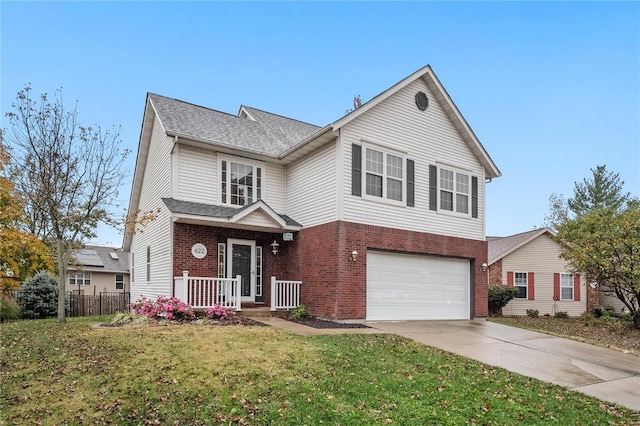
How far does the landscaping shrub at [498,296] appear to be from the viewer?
801 inches

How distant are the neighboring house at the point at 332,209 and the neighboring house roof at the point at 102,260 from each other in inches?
784

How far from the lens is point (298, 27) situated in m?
14.9

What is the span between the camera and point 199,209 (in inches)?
525

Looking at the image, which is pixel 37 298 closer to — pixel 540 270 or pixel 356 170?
pixel 356 170

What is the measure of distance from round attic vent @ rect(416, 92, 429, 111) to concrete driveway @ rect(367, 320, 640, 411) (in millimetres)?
7327

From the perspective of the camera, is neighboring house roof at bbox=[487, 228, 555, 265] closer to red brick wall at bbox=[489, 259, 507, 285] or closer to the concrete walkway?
red brick wall at bbox=[489, 259, 507, 285]

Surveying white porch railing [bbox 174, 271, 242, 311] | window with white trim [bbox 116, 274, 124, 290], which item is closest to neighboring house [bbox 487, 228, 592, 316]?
white porch railing [bbox 174, 271, 242, 311]

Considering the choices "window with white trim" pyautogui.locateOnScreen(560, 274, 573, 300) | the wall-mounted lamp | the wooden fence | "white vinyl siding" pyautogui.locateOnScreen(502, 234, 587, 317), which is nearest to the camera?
the wall-mounted lamp

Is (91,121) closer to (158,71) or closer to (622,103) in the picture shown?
(158,71)

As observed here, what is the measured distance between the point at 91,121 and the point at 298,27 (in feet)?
23.8

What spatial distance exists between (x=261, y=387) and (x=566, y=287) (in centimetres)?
2247

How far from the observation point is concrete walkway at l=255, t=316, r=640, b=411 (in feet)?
24.6

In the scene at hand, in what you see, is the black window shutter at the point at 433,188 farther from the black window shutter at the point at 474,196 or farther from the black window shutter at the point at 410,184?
the black window shutter at the point at 474,196

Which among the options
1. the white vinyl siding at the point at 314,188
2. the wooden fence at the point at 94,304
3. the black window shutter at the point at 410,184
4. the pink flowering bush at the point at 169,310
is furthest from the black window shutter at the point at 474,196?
the wooden fence at the point at 94,304
